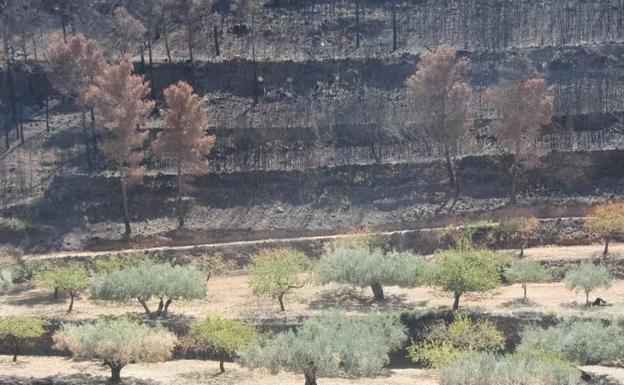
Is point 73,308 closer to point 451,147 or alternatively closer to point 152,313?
point 152,313

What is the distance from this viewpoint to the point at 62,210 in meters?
65.6

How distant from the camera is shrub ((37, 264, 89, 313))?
49.3m

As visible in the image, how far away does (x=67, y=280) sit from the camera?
49281 mm

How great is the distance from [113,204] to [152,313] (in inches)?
852

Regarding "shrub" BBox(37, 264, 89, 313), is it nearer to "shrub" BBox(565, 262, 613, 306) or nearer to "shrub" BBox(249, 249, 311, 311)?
"shrub" BBox(249, 249, 311, 311)

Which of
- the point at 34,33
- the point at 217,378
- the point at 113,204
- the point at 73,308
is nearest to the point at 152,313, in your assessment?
the point at 73,308

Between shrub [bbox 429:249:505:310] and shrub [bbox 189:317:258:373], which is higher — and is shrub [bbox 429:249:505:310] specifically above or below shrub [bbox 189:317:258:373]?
above

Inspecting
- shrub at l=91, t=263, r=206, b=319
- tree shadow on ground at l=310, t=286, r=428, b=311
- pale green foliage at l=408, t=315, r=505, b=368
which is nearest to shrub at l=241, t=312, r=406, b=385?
pale green foliage at l=408, t=315, r=505, b=368

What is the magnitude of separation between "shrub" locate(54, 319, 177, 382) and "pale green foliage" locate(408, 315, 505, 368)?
43.9 ft

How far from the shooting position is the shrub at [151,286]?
45.9 meters

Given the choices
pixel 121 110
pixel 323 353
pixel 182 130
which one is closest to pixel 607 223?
pixel 323 353

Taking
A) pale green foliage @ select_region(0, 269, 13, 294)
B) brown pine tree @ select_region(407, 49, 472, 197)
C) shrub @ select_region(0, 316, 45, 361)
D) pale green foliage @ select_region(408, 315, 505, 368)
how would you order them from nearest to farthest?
Result: 1. pale green foliage @ select_region(408, 315, 505, 368)
2. shrub @ select_region(0, 316, 45, 361)
3. pale green foliage @ select_region(0, 269, 13, 294)
4. brown pine tree @ select_region(407, 49, 472, 197)

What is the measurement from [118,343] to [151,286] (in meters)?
8.16

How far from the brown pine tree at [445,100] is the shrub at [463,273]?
751 inches
